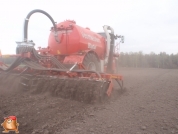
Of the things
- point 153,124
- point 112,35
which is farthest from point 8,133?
point 112,35

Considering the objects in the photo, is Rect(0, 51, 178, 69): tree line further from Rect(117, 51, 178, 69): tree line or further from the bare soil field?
the bare soil field

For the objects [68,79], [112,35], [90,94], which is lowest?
[90,94]

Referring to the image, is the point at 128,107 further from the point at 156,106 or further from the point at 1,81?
the point at 1,81

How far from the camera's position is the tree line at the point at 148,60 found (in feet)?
101

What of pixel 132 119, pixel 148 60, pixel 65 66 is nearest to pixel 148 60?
pixel 148 60

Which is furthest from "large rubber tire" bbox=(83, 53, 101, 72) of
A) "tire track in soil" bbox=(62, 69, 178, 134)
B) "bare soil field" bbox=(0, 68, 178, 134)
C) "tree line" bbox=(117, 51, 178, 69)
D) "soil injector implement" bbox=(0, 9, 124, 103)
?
"tree line" bbox=(117, 51, 178, 69)

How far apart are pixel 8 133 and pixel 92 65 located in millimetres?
4853

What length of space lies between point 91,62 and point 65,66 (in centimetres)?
110

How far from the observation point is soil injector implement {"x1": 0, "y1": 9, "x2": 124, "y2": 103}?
15.8 feet

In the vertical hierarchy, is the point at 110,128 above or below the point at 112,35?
below

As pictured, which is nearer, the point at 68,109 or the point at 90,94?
the point at 68,109

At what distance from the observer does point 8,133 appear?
2824mm

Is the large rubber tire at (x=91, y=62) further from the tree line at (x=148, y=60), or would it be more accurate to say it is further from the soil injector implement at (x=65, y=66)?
the tree line at (x=148, y=60)

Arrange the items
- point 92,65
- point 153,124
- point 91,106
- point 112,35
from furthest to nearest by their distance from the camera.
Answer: point 112,35
point 92,65
point 91,106
point 153,124
